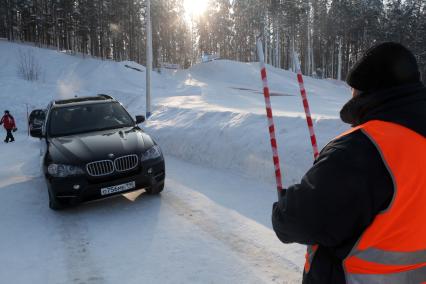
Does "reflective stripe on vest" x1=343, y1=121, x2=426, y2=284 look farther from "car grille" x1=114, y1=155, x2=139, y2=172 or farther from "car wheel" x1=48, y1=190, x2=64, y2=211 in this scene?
"car wheel" x1=48, y1=190, x2=64, y2=211

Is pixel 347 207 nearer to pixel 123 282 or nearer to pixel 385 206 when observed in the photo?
pixel 385 206

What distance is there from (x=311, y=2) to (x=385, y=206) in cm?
6787

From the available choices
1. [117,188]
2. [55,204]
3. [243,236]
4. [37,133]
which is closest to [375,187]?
[243,236]

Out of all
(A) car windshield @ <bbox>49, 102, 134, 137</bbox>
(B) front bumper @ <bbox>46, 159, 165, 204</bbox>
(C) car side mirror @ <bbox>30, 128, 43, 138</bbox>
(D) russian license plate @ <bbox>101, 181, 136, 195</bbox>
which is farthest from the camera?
(C) car side mirror @ <bbox>30, 128, 43, 138</bbox>

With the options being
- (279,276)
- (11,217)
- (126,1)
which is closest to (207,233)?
(279,276)

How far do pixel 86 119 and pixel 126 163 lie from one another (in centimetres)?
184

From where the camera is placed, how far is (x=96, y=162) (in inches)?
227

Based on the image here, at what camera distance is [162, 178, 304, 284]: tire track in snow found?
3857mm

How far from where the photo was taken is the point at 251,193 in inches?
256

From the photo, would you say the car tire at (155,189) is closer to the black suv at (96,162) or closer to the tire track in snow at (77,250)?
the black suv at (96,162)

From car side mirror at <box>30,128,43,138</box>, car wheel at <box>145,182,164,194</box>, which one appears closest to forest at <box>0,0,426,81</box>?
car side mirror at <box>30,128,43,138</box>

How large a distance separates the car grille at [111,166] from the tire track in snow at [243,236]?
0.86m

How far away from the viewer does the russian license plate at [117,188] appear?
18.9 feet

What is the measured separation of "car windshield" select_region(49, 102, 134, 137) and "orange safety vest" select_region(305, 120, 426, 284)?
613cm
